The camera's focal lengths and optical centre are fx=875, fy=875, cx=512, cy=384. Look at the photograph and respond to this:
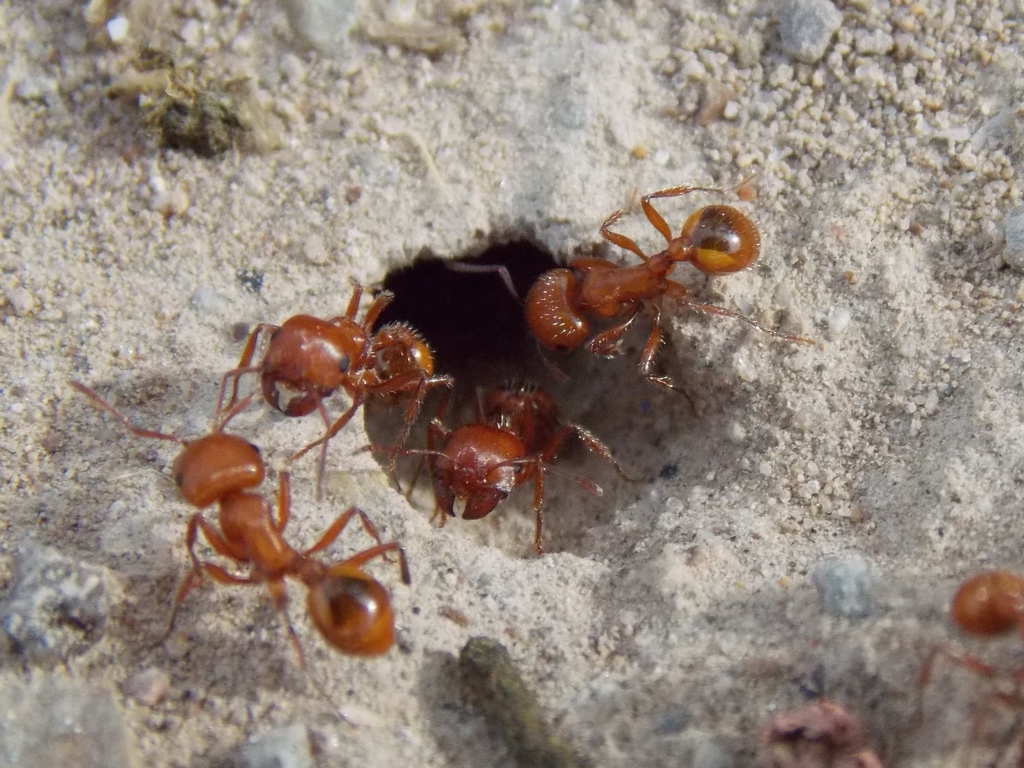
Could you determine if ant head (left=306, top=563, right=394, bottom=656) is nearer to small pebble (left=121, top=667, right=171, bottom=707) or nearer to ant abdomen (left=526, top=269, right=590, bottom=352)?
small pebble (left=121, top=667, right=171, bottom=707)

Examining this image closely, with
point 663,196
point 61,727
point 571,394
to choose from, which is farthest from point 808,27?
point 61,727

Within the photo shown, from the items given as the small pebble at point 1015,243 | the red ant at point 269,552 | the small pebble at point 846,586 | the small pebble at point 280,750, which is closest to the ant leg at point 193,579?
the red ant at point 269,552

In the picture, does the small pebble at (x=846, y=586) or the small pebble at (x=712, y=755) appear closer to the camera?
the small pebble at (x=712, y=755)

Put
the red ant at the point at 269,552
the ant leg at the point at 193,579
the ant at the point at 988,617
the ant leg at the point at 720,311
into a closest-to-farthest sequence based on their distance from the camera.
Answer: the ant at the point at 988,617 → the red ant at the point at 269,552 → the ant leg at the point at 193,579 → the ant leg at the point at 720,311

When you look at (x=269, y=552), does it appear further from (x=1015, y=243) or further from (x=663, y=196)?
(x=1015, y=243)

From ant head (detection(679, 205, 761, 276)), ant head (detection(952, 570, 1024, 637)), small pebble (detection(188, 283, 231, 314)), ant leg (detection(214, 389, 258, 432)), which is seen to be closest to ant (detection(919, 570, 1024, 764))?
ant head (detection(952, 570, 1024, 637))

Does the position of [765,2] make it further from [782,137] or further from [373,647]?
[373,647]

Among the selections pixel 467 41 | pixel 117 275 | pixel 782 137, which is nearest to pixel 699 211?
pixel 782 137

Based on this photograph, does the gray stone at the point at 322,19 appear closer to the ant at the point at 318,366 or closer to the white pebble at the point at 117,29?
the white pebble at the point at 117,29
